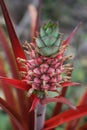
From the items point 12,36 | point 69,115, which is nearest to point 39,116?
point 69,115

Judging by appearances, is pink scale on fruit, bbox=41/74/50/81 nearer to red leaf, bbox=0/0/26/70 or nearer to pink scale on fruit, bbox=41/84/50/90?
pink scale on fruit, bbox=41/84/50/90

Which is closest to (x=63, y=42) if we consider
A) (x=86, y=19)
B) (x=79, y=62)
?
(x=79, y=62)

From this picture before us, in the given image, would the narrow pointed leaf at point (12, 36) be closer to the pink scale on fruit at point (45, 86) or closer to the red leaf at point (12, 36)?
the red leaf at point (12, 36)

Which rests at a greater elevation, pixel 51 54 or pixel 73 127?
pixel 51 54

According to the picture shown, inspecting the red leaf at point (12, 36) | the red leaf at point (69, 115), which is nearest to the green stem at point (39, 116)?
the red leaf at point (69, 115)

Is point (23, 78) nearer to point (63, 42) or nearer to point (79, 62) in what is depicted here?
point (63, 42)

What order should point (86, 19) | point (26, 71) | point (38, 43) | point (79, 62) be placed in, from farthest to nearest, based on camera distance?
point (86, 19) → point (79, 62) → point (26, 71) → point (38, 43)
